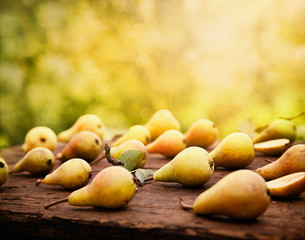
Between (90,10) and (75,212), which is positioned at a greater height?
(90,10)

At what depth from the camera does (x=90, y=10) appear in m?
2.64

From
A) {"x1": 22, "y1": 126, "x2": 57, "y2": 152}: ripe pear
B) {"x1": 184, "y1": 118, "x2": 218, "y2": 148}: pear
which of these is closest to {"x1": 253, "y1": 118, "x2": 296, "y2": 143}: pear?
{"x1": 184, "y1": 118, "x2": 218, "y2": 148}: pear

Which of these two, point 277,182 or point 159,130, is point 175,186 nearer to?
point 277,182

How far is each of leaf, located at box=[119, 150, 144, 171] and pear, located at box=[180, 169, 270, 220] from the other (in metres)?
0.37

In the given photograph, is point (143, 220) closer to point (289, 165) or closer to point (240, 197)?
point (240, 197)

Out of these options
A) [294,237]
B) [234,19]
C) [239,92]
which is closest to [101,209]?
[294,237]

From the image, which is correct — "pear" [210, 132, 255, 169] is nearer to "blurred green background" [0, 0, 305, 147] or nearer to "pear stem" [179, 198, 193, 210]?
"pear stem" [179, 198, 193, 210]

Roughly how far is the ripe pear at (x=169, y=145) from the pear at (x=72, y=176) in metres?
0.40

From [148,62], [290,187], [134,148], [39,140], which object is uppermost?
[148,62]

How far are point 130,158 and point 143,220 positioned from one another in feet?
1.11

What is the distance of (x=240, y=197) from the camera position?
0.66 metres

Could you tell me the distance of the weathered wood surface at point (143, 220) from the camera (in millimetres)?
646

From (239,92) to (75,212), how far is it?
1.72m

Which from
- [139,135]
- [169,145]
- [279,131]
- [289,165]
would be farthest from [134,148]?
[279,131]
